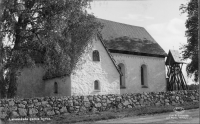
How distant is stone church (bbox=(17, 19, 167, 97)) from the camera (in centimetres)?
2092

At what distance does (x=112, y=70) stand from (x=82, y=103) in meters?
6.76

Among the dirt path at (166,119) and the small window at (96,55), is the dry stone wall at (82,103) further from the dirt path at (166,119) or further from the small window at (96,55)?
the small window at (96,55)

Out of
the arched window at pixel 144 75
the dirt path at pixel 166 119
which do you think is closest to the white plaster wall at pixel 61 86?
the dirt path at pixel 166 119

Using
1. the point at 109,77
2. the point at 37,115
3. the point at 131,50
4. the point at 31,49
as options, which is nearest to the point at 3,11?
the point at 31,49

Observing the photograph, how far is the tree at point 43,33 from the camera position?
15.3 meters

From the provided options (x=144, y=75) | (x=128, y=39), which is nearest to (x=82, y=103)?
(x=144, y=75)

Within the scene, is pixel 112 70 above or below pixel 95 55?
below

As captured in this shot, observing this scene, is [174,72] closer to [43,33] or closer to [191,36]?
[191,36]

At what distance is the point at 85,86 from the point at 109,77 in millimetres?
2476

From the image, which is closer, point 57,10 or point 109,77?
point 57,10

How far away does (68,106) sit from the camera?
15.8m

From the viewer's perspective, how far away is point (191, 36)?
87.1 ft

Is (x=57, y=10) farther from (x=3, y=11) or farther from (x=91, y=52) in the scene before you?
(x=91, y=52)

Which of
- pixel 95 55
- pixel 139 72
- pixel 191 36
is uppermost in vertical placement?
pixel 191 36
